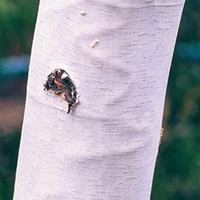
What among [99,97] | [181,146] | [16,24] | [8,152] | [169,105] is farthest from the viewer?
[169,105]

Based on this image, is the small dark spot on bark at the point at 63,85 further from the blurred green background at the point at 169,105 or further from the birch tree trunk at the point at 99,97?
the blurred green background at the point at 169,105

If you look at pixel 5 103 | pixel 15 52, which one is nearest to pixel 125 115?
pixel 15 52

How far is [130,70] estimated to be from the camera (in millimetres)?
458

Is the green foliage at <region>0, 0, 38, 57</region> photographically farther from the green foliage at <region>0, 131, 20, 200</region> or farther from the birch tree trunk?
the birch tree trunk

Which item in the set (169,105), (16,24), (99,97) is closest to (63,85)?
(99,97)

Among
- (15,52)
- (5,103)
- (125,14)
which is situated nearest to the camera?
(125,14)

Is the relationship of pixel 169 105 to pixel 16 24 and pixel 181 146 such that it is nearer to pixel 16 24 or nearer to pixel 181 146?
pixel 181 146

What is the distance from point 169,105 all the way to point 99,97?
1.95 metres

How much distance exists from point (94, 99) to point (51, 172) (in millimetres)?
110

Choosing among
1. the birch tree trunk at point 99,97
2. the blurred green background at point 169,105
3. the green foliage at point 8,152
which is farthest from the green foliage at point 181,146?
the birch tree trunk at point 99,97

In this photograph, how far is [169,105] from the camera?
2363 mm

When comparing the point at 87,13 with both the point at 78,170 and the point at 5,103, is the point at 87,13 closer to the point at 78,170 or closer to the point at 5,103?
the point at 78,170

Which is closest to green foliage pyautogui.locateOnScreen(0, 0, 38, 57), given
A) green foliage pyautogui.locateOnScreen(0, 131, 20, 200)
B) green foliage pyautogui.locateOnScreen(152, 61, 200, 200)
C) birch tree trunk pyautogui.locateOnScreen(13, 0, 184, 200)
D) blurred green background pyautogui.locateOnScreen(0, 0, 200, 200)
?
blurred green background pyautogui.locateOnScreen(0, 0, 200, 200)

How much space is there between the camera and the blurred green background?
6.48 ft
